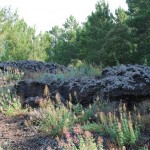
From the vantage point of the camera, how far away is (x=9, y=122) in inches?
302

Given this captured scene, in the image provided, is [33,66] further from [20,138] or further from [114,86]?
[20,138]

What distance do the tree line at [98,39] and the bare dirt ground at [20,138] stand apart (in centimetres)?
724

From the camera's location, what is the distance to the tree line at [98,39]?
2467 cm

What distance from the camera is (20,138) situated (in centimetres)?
641

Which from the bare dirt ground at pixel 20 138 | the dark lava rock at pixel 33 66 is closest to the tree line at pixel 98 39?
the dark lava rock at pixel 33 66

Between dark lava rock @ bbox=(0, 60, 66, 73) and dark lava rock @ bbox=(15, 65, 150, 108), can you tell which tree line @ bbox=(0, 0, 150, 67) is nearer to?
dark lava rock @ bbox=(0, 60, 66, 73)

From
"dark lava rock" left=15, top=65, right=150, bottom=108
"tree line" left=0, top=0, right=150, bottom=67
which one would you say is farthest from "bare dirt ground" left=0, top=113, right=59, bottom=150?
"tree line" left=0, top=0, right=150, bottom=67

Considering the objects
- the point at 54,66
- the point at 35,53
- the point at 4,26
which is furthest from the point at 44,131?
the point at 35,53

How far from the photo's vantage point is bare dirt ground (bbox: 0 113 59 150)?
19.2 ft

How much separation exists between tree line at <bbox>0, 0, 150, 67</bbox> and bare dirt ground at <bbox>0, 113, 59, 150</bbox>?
724 cm

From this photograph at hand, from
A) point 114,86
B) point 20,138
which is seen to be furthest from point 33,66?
point 20,138

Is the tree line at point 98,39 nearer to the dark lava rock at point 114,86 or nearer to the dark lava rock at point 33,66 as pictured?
the dark lava rock at point 33,66

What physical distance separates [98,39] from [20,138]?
24579 millimetres

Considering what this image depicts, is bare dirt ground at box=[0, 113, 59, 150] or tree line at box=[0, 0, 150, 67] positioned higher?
tree line at box=[0, 0, 150, 67]
